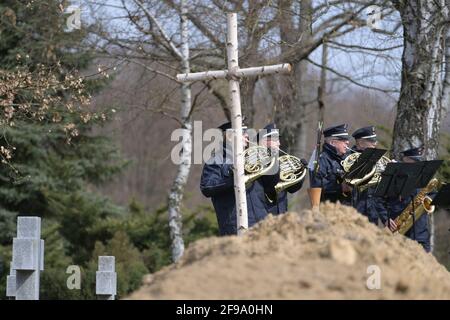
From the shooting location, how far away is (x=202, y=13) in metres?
17.5

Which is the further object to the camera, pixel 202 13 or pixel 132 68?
pixel 132 68

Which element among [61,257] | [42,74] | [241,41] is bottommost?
[61,257]

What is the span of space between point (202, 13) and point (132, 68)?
2.34 m

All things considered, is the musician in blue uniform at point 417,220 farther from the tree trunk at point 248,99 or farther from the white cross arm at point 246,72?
the tree trunk at point 248,99

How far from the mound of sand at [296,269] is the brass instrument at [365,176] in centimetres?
477

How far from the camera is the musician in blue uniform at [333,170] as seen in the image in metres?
12.0

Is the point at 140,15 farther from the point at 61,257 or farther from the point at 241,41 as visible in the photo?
the point at 61,257

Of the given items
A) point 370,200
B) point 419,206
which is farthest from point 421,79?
point 370,200

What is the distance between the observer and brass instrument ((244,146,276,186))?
10.3m

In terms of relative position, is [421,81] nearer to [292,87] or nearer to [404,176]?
[404,176]

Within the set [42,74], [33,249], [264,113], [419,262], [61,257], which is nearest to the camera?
[419,262]

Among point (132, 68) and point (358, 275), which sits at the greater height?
point (132, 68)
